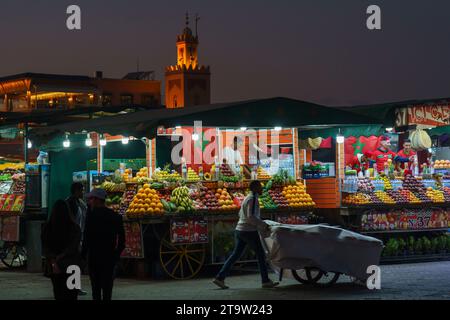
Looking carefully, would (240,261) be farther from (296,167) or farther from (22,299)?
(22,299)

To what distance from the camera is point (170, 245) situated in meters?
15.8

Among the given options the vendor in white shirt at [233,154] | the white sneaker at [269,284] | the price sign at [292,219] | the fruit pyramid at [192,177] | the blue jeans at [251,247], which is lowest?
the white sneaker at [269,284]

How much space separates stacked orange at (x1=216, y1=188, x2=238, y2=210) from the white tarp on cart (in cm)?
284

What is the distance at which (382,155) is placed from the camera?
20.0 m

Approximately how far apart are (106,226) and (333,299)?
378cm

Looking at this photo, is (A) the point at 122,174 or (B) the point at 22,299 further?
(A) the point at 122,174

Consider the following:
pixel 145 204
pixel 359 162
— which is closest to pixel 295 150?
pixel 359 162

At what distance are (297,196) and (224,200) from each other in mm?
1560

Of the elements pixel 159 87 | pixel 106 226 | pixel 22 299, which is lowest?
pixel 22 299

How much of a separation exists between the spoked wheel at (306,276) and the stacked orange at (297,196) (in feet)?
8.76

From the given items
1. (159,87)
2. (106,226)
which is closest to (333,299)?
(106,226)

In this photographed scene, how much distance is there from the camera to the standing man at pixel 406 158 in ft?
64.8

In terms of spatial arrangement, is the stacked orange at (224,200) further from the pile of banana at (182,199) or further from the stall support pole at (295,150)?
the stall support pole at (295,150)

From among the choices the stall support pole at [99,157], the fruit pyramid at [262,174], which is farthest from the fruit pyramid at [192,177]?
the stall support pole at [99,157]
